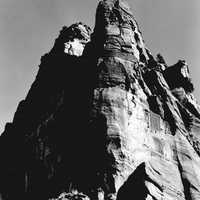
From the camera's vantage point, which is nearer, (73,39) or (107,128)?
(107,128)

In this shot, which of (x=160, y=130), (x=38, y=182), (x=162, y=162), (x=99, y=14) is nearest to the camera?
(x=162, y=162)

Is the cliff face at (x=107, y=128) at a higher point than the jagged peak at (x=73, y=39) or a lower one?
lower

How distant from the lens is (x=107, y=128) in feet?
224

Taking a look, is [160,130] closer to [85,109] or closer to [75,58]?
[85,109]

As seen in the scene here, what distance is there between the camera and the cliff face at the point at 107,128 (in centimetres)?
6431

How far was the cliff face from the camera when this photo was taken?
64312 mm

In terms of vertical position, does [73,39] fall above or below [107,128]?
above

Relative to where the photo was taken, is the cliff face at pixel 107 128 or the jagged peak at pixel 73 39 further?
the jagged peak at pixel 73 39

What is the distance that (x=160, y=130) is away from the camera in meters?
74.8

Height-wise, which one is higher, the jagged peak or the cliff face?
the jagged peak

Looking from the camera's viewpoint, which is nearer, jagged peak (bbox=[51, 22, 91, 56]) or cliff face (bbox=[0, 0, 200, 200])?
cliff face (bbox=[0, 0, 200, 200])

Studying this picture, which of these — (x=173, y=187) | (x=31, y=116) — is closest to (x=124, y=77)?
(x=173, y=187)

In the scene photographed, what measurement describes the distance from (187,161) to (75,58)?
1266 inches

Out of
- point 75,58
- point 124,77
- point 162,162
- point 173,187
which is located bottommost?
point 173,187
